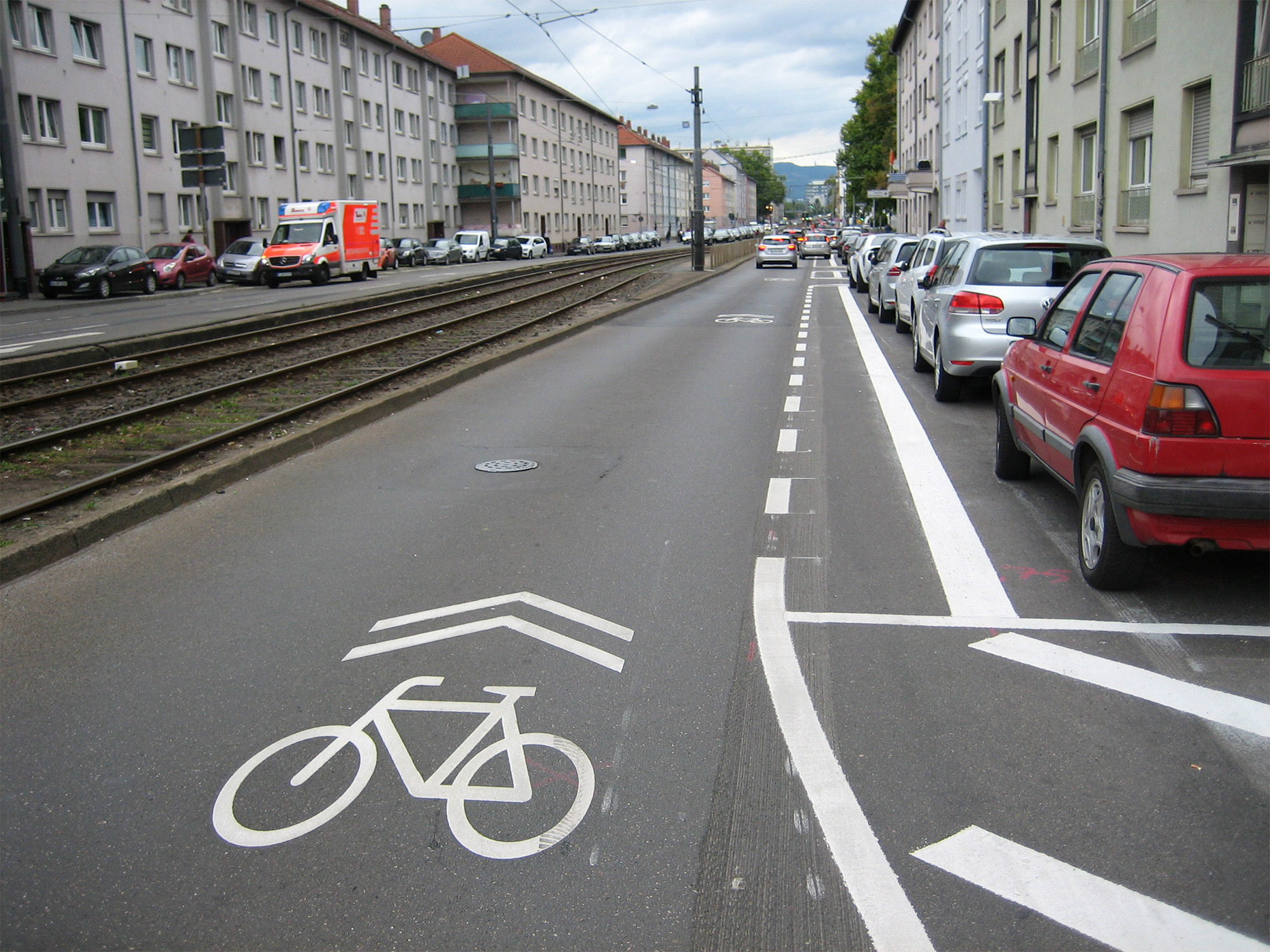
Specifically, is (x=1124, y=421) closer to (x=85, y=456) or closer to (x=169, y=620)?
(x=169, y=620)

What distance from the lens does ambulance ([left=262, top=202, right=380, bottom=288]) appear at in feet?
117

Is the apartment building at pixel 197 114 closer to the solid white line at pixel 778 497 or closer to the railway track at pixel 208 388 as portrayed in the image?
the railway track at pixel 208 388

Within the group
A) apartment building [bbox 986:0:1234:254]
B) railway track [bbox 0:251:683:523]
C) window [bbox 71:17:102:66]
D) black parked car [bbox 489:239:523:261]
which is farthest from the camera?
black parked car [bbox 489:239:523:261]

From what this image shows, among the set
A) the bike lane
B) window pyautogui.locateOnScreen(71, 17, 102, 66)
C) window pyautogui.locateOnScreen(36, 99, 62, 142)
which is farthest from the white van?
the bike lane

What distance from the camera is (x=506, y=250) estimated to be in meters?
63.5

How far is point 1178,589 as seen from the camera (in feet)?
17.3

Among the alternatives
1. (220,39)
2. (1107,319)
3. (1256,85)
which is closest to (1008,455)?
(1107,319)

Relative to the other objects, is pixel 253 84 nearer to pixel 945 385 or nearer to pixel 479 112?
pixel 479 112

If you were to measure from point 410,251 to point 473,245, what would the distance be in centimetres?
608

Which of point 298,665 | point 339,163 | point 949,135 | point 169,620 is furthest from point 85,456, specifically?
point 339,163

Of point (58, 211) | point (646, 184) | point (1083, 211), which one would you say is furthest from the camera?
point (646, 184)

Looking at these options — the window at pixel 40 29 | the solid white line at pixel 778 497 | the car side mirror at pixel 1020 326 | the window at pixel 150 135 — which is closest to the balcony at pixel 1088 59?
the car side mirror at pixel 1020 326

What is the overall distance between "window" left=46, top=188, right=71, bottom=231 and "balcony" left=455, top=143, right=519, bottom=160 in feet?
137

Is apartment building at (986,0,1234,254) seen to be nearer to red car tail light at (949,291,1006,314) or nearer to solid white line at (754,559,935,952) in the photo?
red car tail light at (949,291,1006,314)
